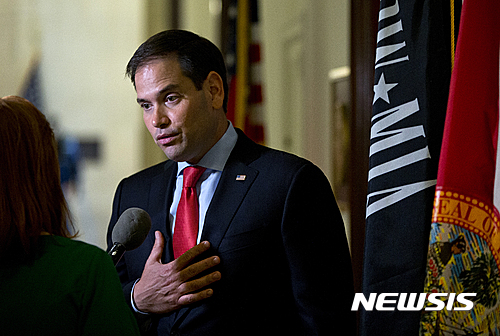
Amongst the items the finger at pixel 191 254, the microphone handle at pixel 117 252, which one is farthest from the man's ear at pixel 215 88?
the microphone handle at pixel 117 252

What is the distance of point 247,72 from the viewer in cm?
377

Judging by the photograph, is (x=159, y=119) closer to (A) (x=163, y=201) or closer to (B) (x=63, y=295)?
(A) (x=163, y=201)

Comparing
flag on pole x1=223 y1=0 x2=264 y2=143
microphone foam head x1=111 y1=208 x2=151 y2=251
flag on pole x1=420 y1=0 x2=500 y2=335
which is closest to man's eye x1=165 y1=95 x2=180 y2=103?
microphone foam head x1=111 y1=208 x2=151 y2=251

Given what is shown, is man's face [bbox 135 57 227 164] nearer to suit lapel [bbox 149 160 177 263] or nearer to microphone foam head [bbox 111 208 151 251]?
suit lapel [bbox 149 160 177 263]

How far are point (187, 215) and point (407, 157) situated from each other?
2.22 ft

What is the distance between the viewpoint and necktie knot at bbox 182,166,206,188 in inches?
65.5

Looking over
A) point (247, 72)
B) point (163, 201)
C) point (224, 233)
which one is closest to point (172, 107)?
point (163, 201)

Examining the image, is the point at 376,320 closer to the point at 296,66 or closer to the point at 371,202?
the point at 371,202

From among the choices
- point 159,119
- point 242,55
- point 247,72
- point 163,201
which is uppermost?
point 242,55

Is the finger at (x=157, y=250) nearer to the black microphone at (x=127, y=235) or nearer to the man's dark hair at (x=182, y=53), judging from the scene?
the black microphone at (x=127, y=235)

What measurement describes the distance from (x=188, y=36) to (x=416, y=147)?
2.56ft

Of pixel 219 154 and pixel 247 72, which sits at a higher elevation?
pixel 247 72

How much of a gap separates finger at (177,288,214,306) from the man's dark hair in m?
0.62

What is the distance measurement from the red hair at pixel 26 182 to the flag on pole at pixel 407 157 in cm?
84
